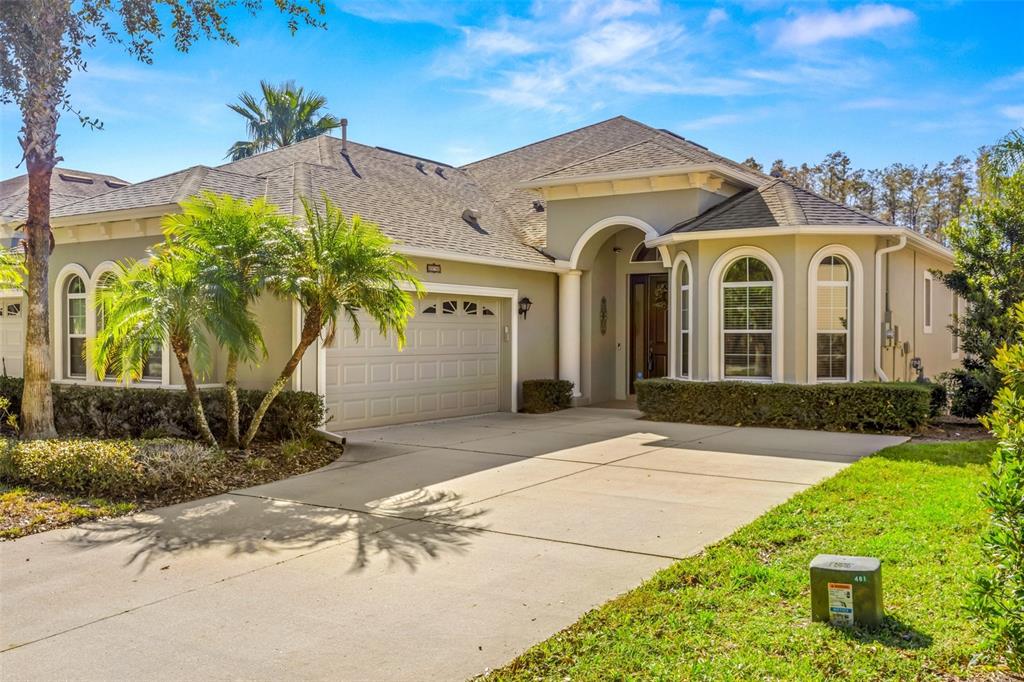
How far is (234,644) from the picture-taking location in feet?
13.7

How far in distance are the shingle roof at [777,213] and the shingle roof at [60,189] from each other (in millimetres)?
11747

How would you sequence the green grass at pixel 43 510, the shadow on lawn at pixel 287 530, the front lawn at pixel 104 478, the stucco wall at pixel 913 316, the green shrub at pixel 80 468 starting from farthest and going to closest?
the stucco wall at pixel 913 316
the green shrub at pixel 80 468
the front lawn at pixel 104 478
the green grass at pixel 43 510
the shadow on lawn at pixel 287 530

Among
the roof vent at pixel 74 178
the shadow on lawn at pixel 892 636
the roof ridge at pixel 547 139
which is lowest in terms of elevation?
the shadow on lawn at pixel 892 636

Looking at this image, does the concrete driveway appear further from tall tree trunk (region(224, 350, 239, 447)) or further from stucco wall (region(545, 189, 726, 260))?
stucco wall (region(545, 189, 726, 260))

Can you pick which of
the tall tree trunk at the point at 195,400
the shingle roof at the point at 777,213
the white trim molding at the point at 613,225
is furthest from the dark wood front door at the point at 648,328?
the tall tree trunk at the point at 195,400

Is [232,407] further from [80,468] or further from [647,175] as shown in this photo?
[647,175]

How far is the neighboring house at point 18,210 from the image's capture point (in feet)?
48.6

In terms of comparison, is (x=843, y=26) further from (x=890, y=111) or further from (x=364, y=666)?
(x=364, y=666)

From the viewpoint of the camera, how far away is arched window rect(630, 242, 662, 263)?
17.0m

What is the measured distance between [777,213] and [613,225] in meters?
3.37

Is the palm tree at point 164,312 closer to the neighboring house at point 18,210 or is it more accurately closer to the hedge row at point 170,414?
the hedge row at point 170,414

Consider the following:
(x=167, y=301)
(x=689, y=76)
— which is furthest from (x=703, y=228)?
(x=167, y=301)

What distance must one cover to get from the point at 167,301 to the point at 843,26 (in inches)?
413

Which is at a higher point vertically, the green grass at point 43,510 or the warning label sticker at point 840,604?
the warning label sticker at point 840,604
